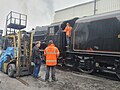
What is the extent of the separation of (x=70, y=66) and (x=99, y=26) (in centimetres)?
343

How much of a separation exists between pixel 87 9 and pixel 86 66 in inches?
665

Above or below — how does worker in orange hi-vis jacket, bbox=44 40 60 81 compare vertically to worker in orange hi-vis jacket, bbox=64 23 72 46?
below

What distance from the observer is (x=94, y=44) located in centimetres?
956

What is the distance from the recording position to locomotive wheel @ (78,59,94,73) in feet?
32.7

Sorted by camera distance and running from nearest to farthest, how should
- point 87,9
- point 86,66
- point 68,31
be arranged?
point 86,66
point 68,31
point 87,9

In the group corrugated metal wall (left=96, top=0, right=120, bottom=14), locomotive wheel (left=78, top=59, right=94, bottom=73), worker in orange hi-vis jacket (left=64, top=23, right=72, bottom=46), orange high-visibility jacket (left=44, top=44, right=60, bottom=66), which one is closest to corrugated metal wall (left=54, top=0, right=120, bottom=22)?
corrugated metal wall (left=96, top=0, right=120, bottom=14)

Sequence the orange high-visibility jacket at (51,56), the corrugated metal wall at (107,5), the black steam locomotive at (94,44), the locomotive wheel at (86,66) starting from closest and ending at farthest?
the orange high-visibility jacket at (51,56)
the black steam locomotive at (94,44)
the locomotive wheel at (86,66)
the corrugated metal wall at (107,5)

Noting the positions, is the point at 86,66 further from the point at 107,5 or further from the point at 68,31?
the point at 107,5

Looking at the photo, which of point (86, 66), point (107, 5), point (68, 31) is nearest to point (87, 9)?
point (107, 5)

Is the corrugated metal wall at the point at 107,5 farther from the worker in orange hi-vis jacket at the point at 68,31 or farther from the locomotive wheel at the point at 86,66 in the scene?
the locomotive wheel at the point at 86,66

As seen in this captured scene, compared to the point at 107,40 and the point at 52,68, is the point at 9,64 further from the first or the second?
the point at 107,40

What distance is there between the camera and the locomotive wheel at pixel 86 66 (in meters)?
9.97

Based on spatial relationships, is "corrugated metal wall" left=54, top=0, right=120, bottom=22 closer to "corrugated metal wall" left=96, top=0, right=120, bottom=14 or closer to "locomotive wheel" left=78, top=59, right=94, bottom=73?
"corrugated metal wall" left=96, top=0, right=120, bottom=14

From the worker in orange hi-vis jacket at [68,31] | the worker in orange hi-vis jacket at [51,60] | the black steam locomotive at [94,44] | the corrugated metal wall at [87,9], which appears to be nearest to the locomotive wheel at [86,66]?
the black steam locomotive at [94,44]
